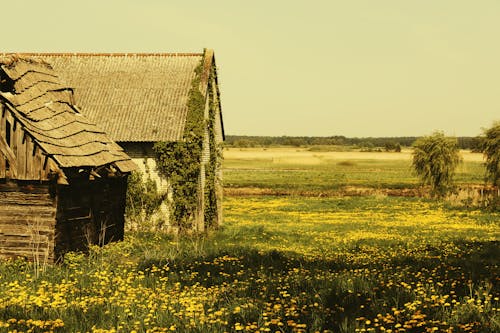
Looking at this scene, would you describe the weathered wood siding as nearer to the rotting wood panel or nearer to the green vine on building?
the rotting wood panel

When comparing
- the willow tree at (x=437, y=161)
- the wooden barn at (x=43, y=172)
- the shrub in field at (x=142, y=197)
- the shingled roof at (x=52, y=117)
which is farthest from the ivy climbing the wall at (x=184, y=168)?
the willow tree at (x=437, y=161)

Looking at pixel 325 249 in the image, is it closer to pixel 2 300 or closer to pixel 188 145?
pixel 188 145

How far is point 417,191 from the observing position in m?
51.7

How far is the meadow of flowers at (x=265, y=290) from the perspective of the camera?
7.56 metres

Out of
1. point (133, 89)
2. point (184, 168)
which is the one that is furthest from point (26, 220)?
point (133, 89)

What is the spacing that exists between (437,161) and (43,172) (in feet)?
130

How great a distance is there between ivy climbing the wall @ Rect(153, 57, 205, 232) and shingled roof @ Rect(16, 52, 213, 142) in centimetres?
44

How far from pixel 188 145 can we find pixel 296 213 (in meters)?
13.5

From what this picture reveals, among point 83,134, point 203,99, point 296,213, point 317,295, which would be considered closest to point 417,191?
point 296,213

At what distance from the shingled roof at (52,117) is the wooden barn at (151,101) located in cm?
509

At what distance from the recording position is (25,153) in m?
13.5

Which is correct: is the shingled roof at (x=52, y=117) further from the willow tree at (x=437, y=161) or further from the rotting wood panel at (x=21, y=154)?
the willow tree at (x=437, y=161)

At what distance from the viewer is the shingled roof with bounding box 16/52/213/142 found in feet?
76.5

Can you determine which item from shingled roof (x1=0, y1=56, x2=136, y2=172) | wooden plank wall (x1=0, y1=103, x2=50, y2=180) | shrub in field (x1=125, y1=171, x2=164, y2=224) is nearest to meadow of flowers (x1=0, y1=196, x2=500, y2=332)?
wooden plank wall (x1=0, y1=103, x2=50, y2=180)
